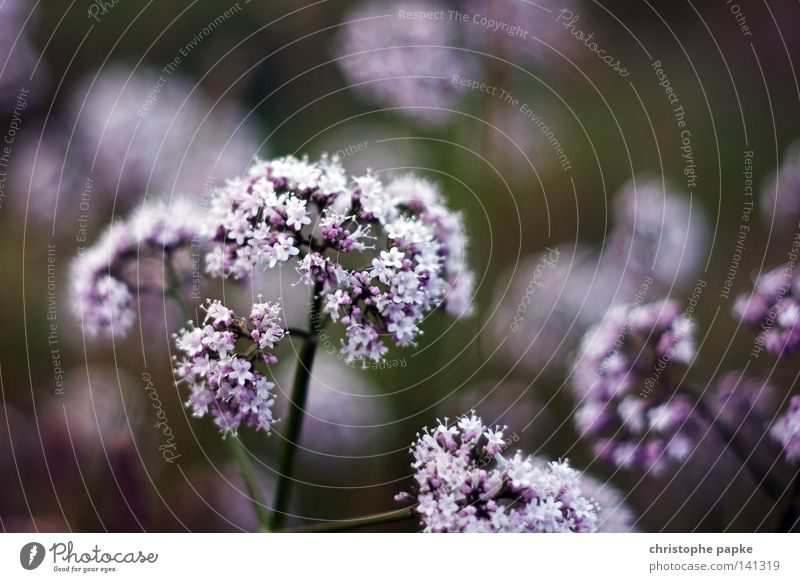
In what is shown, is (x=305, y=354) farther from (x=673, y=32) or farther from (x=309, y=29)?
(x=673, y=32)

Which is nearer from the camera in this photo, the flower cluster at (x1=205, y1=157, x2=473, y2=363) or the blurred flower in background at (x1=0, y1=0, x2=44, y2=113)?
the flower cluster at (x1=205, y1=157, x2=473, y2=363)

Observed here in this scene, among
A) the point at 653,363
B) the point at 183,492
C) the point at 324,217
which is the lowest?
the point at 183,492

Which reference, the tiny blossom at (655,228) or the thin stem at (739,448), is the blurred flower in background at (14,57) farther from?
the thin stem at (739,448)

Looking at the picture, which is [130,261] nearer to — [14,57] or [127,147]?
[127,147]
